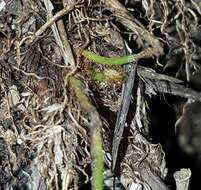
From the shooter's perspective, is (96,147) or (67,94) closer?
(96,147)

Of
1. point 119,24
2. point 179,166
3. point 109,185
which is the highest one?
point 119,24

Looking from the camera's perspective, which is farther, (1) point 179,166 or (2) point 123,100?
(1) point 179,166

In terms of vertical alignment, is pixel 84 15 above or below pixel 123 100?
above

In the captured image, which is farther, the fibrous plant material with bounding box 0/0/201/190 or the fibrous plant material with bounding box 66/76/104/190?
Result: the fibrous plant material with bounding box 0/0/201/190

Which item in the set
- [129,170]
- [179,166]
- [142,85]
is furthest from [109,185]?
[179,166]

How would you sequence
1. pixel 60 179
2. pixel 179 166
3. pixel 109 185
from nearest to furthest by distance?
pixel 60 179 < pixel 109 185 < pixel 179 166

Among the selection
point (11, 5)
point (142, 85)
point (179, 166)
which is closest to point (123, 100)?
point (142, 85)

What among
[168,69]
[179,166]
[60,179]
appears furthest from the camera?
[179,166]

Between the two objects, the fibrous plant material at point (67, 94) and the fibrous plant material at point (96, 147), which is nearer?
A: the fibrous plant material at point (96, 147)

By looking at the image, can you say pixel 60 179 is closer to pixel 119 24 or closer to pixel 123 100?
pixel 123 100
